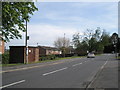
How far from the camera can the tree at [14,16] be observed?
64.0ft

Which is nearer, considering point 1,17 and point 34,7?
point 1,17

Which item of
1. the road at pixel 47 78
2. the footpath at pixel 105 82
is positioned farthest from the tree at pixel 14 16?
the footpath at pixel 105 82

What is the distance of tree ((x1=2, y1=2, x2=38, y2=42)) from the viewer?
19.5 meters

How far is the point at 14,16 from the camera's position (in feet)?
67.3

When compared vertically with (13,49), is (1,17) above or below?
above

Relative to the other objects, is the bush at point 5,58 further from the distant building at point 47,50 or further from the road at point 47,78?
the distant building at point 47,50

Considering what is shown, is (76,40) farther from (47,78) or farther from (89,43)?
(47,78)

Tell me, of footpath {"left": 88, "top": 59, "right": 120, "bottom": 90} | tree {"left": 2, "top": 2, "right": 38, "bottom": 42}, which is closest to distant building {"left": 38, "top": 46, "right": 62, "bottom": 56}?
tree {"left": 2, "top": 2, "right": 38, "bottom": 42}

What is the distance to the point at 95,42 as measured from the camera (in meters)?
113

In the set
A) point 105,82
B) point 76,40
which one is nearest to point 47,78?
point 105,82

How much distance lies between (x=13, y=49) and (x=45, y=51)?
7461 centimetres

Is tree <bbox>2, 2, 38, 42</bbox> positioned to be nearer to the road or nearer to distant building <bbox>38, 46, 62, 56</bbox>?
the road

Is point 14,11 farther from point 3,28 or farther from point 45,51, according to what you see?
point 45,51

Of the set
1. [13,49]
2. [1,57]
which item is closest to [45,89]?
[1,57]
